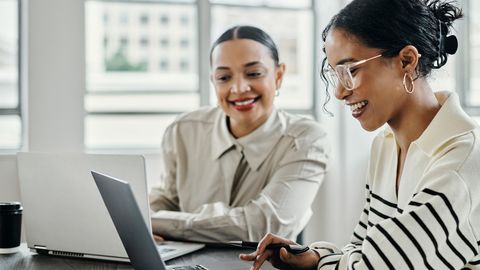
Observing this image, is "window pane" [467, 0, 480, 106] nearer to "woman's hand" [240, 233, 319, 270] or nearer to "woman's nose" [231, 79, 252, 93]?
"woman's nose" [231, 79, 252, 93]

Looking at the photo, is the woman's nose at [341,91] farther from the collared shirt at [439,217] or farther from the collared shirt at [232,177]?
the collared shirt at [232,177]

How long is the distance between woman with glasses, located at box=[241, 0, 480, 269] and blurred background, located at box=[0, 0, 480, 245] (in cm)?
219

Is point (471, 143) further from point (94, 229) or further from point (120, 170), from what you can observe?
point (94, 229)

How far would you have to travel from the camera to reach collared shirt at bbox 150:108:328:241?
217 cm

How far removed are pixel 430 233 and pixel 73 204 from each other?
914mm

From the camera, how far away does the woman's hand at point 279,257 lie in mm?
1552

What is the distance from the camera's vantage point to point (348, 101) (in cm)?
156

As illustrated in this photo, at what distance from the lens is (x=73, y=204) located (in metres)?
1.76

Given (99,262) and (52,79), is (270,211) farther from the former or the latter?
(52,79)

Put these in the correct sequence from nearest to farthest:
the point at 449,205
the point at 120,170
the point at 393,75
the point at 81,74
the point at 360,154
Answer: the point at 449,205 → the point at 393,75 → the point at 120,170 → the point at 81,74 → the point at 360,154

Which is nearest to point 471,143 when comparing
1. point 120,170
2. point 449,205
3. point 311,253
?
point 449,205

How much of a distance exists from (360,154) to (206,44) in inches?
42.4

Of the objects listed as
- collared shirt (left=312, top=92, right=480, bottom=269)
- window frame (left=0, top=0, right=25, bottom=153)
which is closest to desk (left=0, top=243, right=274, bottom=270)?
collared shirt (left=312, top=92, right=480, bottom=269)

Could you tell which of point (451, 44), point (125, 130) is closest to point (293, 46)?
point (125, 130)
